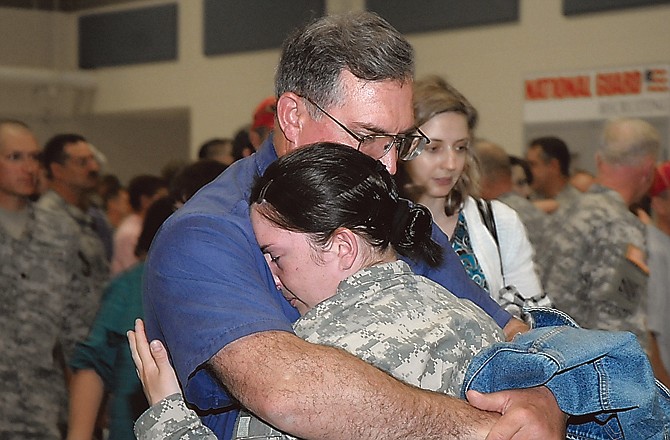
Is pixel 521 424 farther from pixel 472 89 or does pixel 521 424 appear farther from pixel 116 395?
pixel 472 89

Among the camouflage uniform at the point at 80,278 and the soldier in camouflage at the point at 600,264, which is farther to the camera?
the camouflage uniform at the point at 80,278

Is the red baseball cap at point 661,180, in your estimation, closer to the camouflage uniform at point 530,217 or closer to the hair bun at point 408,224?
the camouflage uniform at point 530,217

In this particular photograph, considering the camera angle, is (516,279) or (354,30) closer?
(354,30)

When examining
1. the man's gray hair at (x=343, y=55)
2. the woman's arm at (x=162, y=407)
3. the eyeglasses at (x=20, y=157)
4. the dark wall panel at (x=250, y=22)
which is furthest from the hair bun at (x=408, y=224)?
the dark wall panel at (x=250, y=22)

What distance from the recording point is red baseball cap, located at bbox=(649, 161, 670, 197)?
482 centimetres

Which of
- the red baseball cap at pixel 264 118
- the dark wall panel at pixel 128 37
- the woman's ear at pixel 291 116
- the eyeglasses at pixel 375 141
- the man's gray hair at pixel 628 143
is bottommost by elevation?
the man's gray hair at pixel 628 143

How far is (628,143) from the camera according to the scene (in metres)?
4.73

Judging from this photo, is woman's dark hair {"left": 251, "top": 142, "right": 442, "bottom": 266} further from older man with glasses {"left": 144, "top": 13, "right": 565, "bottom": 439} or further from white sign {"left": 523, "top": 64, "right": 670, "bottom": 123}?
white sign {"left": 523, "top": 64, "right": 670, "bottom": 123}

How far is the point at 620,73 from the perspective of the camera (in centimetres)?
908

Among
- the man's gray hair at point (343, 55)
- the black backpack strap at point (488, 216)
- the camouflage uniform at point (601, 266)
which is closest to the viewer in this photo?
the man's gray hair at point (343, 55)

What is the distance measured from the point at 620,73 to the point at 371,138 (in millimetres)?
7657

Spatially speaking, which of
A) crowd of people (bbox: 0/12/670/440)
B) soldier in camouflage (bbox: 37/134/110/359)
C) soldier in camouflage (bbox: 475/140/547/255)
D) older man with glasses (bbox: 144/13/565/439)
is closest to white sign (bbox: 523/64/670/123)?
soldier in camouflage (bbox: 475/140/547/255)

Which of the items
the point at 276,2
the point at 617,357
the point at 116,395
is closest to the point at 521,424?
the point at 617,357

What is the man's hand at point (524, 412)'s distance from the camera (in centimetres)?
159
